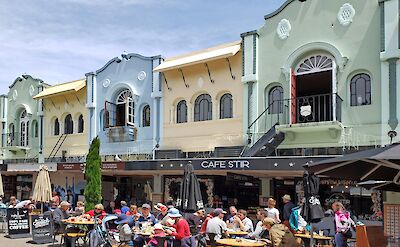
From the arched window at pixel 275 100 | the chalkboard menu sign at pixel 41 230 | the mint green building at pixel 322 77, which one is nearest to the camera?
the chalkboard menu sign at pixel 41 230

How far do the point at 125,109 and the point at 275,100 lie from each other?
323 inches

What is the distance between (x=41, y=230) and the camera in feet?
48.2

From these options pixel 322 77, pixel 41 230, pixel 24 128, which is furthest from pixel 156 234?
pixel 24 128

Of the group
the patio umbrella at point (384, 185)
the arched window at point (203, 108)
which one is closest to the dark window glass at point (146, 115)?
the arched window at point (203, 108)

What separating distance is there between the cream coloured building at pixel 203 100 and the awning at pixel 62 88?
5.63 m

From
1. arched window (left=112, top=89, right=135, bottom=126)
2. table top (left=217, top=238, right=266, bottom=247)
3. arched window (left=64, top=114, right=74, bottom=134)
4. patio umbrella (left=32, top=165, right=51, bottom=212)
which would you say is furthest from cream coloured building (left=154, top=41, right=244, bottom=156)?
table top (left=217, top=238, right=266, bottom=247)

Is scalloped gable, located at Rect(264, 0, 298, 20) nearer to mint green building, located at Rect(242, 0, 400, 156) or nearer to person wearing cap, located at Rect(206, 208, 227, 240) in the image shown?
mint green building, located at Rect(242, 0, 400, 156)

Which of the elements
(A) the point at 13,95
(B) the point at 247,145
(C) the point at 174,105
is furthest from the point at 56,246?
(A) the point at 13,95

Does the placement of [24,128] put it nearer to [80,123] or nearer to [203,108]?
[80,123]

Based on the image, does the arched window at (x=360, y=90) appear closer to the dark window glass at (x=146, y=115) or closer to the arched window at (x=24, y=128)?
the dark window glass at (x=146, y=115)

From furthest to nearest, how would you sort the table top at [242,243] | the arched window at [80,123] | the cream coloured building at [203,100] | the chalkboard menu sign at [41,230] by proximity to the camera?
1. the arched window at [80,123]
2. the cream coloured building at [203,100]
3. the chalkboard menu sign at [41,230]
4. the table top at [242,243]

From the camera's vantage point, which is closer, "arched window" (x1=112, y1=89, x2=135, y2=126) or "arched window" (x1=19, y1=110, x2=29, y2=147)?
"arched window" (x1=112, y1=89, x2=135, y2=126)

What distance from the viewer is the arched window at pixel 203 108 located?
2081cm

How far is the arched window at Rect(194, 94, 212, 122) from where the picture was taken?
20.8m
